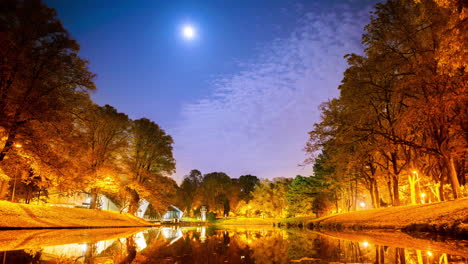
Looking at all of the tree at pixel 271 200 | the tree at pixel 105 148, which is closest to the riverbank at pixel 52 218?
the tree at pixel 105 148

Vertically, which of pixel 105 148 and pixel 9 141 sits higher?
pixel 105 148

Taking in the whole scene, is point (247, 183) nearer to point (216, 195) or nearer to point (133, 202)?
point (216, 195)

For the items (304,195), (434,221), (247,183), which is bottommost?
(434,221)

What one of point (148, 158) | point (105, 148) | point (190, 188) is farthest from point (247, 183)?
point (105, 148)

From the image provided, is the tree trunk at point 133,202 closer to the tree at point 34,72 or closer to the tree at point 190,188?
the tree at point 34,72

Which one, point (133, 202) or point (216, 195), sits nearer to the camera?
point (133, 202)

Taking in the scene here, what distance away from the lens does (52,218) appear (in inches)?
723

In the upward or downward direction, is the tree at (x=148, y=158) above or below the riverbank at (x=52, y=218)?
above

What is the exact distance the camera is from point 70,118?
15898mm

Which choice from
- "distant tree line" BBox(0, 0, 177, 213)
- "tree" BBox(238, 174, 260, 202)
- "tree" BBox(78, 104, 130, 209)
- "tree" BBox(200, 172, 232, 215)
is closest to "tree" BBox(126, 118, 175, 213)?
"tree" BBox(78, 104, 130, 209)

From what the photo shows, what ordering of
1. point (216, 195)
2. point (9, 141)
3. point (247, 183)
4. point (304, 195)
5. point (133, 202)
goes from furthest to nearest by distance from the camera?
1. point (247, 183)
2. point (216, 195)
3. point (304, 195)
4. point (133, 202)
5. point (9, 141)

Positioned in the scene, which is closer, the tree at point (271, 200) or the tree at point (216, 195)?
the tree at point (271, 200)

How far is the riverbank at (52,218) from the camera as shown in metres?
14.9

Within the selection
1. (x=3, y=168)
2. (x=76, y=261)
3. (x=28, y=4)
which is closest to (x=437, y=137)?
(x=76, y=261)
